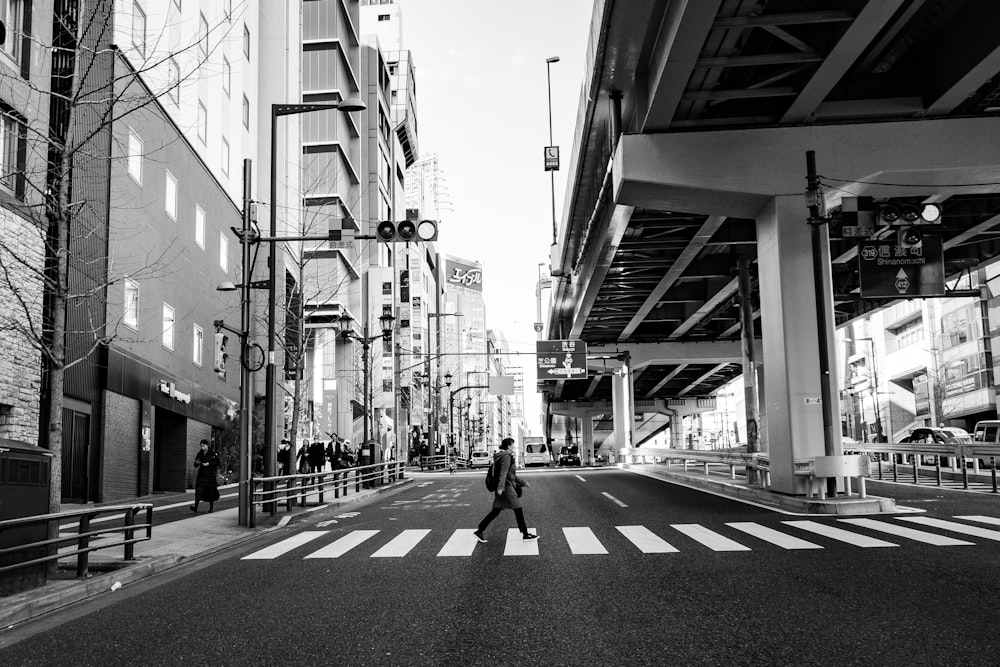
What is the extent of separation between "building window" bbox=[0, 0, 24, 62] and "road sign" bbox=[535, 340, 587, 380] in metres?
33.8

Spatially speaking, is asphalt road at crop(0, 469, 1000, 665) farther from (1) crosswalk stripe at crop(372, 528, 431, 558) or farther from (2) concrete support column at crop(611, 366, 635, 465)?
(2) concrete support column at crop(611, 366, 635, 465)

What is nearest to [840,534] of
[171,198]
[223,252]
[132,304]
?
[132,304]

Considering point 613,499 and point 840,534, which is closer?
point 840,534

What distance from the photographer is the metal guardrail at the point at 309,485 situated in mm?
19500

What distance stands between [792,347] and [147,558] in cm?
1439

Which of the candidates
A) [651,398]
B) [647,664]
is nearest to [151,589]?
[647,664]

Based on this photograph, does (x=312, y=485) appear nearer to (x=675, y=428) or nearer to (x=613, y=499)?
(x=613, y=499)

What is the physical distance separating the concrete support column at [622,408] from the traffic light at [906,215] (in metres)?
36.2

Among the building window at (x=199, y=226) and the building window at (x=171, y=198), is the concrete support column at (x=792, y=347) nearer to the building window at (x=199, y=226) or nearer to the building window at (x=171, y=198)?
the building window at (x=171, y=198)

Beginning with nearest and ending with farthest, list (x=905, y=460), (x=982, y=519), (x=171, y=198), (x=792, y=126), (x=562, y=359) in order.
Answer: (x=982, y=519) < (x=792, y=126) < (x=171, y=198) < (x=905, y=460) < (x=562, y=359)

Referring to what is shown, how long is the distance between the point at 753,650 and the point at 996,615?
8.37ft

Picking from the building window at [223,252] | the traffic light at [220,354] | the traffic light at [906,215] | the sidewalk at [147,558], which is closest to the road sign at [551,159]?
the building window at [223,252]

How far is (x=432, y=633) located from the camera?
7.47m

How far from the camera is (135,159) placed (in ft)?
82.1
